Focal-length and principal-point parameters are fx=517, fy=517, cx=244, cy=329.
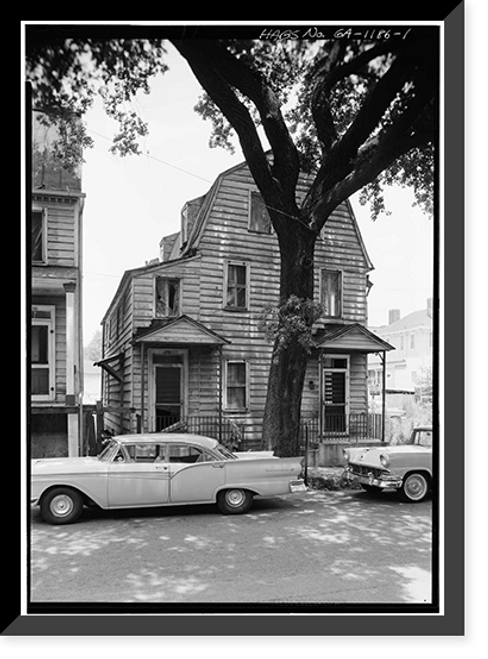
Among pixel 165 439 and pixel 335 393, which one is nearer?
pixel 165 439

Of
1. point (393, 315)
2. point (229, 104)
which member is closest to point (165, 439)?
point (393, 315)

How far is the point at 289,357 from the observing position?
18.9 ft

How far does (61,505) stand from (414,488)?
3121mm

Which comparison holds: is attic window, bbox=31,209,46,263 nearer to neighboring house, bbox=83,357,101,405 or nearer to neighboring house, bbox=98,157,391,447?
neighboring house, bbox=98,157,391,447

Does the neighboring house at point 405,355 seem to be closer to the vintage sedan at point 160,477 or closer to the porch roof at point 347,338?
the porch roof at point 347,338

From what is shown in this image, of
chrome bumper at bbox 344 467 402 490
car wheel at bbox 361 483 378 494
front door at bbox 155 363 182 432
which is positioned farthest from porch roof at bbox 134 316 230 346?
car wheel at bbox 361 483 378 494

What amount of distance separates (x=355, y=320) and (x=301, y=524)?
234cm

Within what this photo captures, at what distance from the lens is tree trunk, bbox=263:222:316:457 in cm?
570

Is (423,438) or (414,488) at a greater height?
(423,438)

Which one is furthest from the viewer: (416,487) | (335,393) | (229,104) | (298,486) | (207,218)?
(335,393)

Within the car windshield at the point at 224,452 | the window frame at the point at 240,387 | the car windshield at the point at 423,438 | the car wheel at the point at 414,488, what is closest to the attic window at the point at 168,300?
the window frame at the point at 240,387

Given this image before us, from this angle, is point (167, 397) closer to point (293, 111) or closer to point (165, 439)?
point (165, 439)

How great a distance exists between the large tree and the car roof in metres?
0.79
